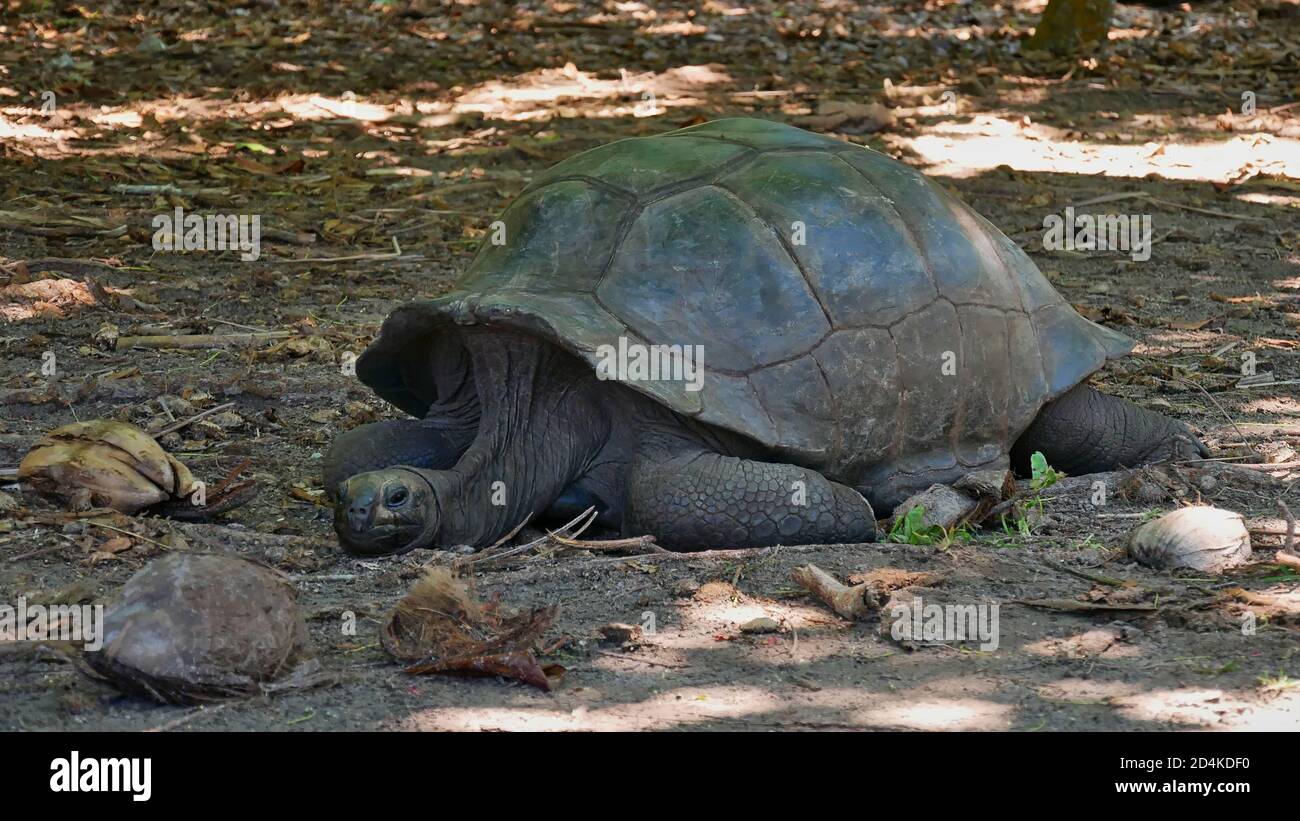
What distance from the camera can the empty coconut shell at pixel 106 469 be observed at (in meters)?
4.70

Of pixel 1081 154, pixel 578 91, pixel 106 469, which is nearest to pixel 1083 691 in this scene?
pixel 106 469

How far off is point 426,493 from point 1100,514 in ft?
6.74

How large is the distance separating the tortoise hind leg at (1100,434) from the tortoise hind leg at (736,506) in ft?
3.96

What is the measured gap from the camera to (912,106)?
11531 mm
